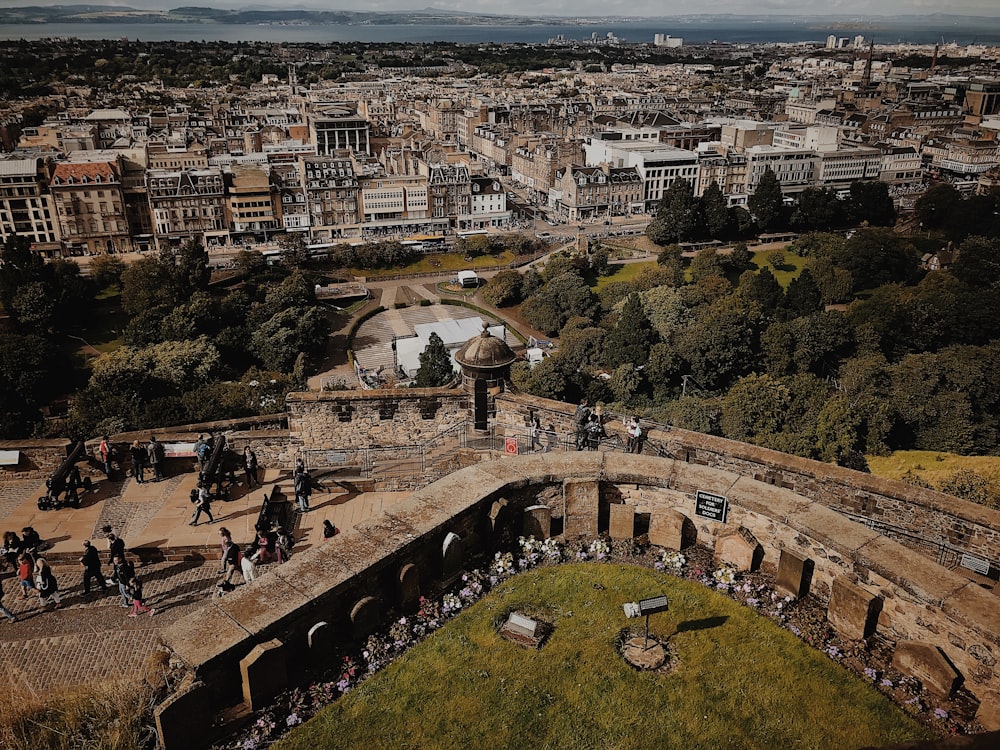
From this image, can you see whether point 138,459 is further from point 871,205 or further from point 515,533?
point 871,205

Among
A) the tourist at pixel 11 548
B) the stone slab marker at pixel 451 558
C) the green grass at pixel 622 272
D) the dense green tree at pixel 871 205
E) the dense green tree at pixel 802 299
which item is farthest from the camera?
the dense green tree at pixel 871 205

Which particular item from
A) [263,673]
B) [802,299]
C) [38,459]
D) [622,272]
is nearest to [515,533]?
[263,673]

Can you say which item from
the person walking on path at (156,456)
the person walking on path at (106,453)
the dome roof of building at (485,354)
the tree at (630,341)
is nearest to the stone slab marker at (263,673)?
the dome roof of building at (485,354)

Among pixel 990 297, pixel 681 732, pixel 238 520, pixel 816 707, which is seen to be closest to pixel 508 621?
pixel 681 732

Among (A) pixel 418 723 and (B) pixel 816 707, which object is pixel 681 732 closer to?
(B) pixel 816 707

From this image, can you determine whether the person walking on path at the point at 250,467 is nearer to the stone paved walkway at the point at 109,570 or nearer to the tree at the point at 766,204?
the stone paved walkway at the point at 109,570

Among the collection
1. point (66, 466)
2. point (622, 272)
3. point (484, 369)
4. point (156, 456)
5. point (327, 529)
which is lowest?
point (622, 272)
